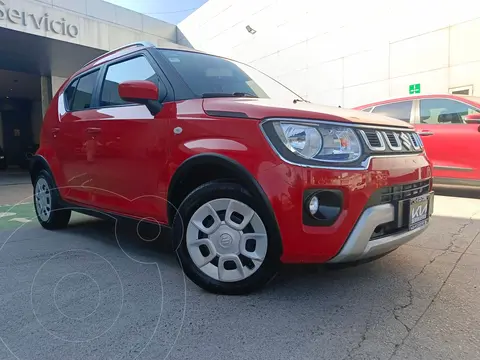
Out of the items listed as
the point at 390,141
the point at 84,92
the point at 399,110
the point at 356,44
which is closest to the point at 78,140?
the point at 84,92

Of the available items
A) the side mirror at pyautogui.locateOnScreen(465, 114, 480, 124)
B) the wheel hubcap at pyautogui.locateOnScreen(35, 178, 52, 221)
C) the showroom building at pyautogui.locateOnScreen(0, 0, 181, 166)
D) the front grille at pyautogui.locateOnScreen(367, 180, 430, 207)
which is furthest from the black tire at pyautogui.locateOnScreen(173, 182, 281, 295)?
the showroom building at pyautogui.locateOnScreen(0, 0, 181, 166)

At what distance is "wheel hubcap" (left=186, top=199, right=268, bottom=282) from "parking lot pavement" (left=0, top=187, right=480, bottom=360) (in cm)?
19

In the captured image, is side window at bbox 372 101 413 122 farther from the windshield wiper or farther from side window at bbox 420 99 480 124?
the windshield wiper

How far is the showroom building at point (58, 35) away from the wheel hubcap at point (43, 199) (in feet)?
28.8

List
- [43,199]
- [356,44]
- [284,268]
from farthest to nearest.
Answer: [356,44], [43,199], [284,268]

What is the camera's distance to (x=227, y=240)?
7.82 ft

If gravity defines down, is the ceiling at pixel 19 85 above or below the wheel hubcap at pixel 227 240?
above

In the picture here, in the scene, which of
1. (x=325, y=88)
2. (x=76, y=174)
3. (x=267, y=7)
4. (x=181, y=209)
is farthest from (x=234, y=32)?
(x=181, y=209)

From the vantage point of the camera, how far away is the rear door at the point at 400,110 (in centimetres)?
631

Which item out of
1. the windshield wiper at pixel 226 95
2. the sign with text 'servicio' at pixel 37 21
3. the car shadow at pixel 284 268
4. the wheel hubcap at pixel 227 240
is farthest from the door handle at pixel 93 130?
the sign with text 'servicio' at pixel 37 21

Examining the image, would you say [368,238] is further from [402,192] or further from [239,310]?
[239,310]

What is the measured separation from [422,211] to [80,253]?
9.21 ft

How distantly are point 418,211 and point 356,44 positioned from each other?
10.1 metres

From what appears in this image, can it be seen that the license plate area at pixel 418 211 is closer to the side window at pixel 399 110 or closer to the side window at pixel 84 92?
the side window at pixel 84 92
